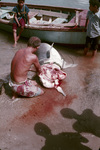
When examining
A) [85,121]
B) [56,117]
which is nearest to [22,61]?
[56,117]

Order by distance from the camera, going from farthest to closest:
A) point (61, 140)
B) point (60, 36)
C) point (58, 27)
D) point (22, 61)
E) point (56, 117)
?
point (60, 36) < point (58, 27) < point (56, 117) < point (22, 61) < point (61, 140)

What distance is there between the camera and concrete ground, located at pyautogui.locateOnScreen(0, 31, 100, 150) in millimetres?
3355

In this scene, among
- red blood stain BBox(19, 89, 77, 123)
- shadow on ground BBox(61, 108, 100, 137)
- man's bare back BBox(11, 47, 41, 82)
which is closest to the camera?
shadow on ground BBox(61, 108, 100, 137)

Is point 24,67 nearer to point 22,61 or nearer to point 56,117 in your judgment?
point 22,61

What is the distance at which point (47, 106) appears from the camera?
4.22 m

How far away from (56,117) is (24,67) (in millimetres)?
1502

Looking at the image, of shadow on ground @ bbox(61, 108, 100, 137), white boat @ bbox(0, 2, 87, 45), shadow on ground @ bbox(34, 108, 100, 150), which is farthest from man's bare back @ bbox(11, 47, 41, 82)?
white boat @ bbox(0, 2, 87, 45)

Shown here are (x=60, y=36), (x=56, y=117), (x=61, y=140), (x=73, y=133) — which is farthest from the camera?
(x=60, y=36)

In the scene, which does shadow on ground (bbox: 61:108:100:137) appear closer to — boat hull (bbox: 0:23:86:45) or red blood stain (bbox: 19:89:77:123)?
red blood stain (bbox: 19:89:77:123)

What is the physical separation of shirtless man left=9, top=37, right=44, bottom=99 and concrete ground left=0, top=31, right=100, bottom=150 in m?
0.45

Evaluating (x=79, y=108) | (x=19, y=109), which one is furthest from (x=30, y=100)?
(x=79, y=108)

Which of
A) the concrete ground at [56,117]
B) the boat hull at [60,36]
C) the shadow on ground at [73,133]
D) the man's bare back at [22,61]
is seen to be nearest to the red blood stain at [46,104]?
the concrete ground at [56,117]

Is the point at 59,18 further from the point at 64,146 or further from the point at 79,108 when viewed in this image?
the point at 64,146

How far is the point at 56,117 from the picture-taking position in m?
3.94
